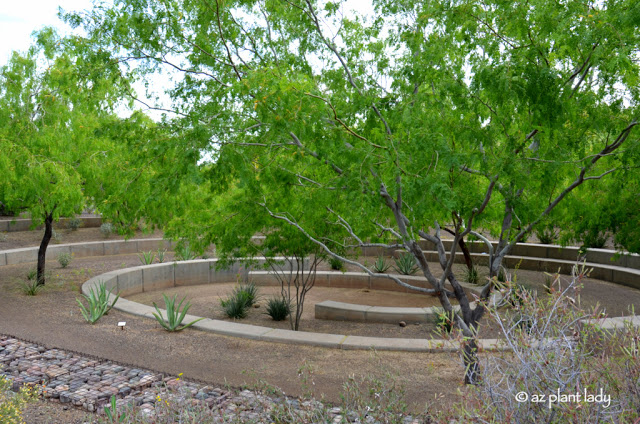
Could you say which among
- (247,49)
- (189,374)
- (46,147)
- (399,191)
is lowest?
(189,374)

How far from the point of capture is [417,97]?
6559mm

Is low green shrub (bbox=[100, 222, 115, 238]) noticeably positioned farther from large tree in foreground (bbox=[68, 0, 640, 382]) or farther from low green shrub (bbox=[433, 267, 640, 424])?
low green shrub (bbox=[433, 267, 640, 424])

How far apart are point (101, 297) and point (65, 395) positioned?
4.10m

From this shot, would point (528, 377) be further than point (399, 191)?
No

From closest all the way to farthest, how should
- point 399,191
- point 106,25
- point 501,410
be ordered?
1. point 501,410
2. point 399,191
3. point 106,25

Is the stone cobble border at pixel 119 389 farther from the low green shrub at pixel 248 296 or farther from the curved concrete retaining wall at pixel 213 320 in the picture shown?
the low green shrub at pixel 248 296

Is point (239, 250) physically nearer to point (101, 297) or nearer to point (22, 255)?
point (101, 297)

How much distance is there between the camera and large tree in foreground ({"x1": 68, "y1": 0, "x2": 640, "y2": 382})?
5727mm

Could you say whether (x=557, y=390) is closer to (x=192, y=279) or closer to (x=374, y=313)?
(x=374, y=313)

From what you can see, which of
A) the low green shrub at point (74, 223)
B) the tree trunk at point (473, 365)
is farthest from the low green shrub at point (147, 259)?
the tree trunk at point (473, 365)

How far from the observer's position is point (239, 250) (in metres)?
11.2

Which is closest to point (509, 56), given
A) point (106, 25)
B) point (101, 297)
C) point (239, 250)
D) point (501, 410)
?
point (501, 410)

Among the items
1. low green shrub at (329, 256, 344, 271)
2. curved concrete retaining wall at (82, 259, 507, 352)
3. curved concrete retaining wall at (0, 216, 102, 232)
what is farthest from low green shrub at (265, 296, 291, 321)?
curved concrete retaining wall at (0, 216, 102, 232)

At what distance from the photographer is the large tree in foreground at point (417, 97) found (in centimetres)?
573
